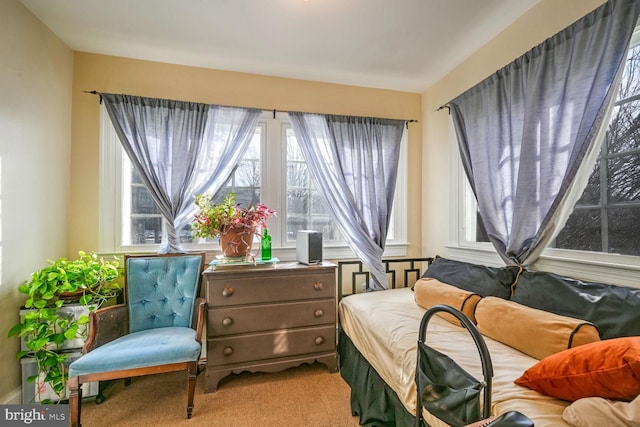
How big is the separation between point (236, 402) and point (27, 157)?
7.14ft

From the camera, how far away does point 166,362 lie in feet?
5.74

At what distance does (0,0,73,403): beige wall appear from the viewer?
173 cm

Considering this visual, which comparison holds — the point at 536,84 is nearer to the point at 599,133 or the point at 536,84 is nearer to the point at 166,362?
the point at 599,133

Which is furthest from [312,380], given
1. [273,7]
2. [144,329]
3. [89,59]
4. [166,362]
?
[89,59]

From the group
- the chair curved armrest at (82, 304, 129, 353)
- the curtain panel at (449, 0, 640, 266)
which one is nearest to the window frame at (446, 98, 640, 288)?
the curtain panel at (449, 0, 640, 266)

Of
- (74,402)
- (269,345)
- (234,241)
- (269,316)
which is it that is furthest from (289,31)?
(74,402)

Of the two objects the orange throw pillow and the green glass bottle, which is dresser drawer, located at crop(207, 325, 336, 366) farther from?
the orange throw pillow

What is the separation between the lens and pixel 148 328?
2.13m

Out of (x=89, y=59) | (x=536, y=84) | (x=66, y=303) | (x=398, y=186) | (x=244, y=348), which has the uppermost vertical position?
(x=89, y=59)

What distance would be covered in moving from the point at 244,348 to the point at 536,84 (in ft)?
8.75

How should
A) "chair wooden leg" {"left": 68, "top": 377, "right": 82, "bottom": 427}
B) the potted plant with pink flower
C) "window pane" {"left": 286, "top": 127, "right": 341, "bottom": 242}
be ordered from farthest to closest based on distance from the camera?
"window pane" {"left": 286, "top": 127, "right": 341, "bottom": 242} < the potted plant with pink flower < "chair wooden leg" {"left": 68, "top": 377, "right": 82, "bottom": 427}

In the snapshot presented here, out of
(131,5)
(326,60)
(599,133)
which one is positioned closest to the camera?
(599,133)

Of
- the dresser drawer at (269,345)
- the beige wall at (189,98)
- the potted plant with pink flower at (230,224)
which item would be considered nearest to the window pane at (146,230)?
the beige wall at (189,98)

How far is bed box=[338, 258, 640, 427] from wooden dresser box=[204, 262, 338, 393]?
265 millimetres
